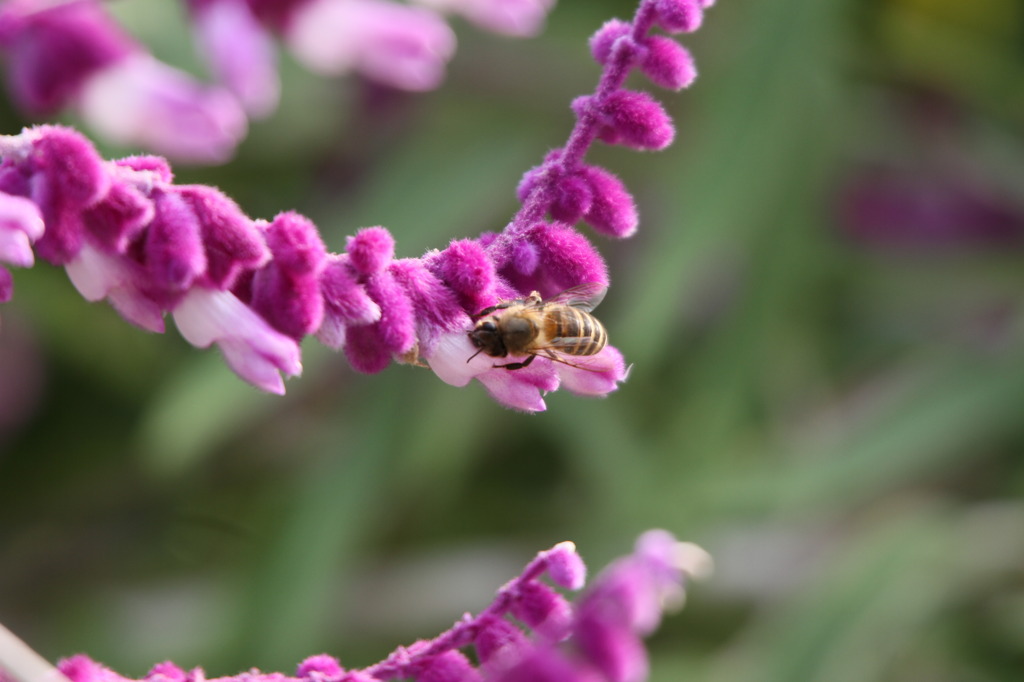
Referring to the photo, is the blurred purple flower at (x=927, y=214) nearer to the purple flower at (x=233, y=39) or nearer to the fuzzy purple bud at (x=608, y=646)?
the purple flower at (x=233, y=39)

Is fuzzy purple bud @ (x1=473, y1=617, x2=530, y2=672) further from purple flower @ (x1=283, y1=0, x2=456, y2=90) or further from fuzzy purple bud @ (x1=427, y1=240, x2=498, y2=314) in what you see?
purple flower @ (x1=283, y1=0, x2=456, y2=90)

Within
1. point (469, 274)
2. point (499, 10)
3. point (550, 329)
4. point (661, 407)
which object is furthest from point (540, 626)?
point (661, 407)

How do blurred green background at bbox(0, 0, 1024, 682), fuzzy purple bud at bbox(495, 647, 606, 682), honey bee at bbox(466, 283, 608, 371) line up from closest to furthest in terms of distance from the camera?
fuzzy purple bud at bbox(495, 647, 606, 682) < honey bee at bbox(466, 283, 608, 371) < blurred green background at bbox(0, 0, 1024, 682)

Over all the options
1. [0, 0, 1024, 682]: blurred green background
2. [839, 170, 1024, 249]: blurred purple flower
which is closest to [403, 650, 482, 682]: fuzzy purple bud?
[0, 0, 1024, 682]: blurred green background

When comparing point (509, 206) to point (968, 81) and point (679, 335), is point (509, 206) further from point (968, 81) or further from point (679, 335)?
point (968, 81)

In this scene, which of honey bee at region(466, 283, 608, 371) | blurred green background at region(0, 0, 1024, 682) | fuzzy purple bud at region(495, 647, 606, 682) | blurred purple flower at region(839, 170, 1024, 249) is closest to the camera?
fuzzy purple bud at region(495, 647, 606, 682)

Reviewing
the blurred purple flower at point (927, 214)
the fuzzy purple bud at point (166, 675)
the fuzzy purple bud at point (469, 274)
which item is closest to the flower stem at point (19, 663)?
the fuzzy purple bud at point (166, 675)

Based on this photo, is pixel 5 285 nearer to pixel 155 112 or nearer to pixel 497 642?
pixel 497 642
